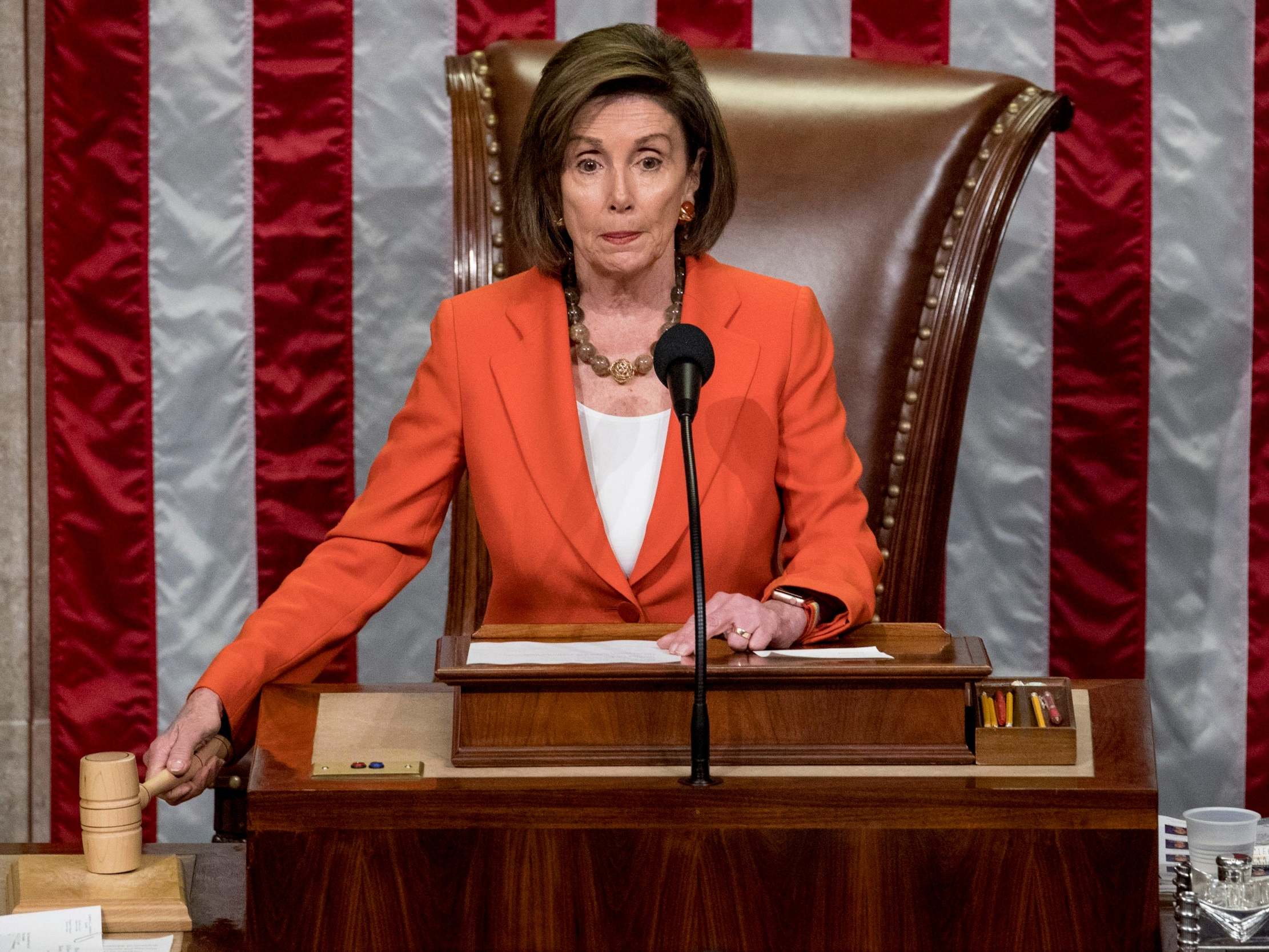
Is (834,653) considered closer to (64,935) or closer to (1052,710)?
(1052,710)

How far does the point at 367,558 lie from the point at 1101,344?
1.55 metres

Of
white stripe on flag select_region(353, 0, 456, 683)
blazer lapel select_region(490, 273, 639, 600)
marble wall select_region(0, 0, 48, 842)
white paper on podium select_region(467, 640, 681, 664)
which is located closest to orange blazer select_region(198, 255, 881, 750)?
blazer lapel select_region(490, 273, 639, 600)

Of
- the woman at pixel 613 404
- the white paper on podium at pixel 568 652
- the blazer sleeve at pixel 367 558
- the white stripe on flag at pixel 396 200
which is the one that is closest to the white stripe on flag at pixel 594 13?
the white stripe on flag at pixel 396 200

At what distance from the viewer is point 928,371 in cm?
241

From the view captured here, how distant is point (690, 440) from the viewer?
135 cm

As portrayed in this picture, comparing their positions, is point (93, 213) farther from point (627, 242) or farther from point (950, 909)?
point (950, 909)

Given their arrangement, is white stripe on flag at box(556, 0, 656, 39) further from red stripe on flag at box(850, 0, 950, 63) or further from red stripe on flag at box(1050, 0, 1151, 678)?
red stripe on flag at box(1050, 0, 1151, 678)

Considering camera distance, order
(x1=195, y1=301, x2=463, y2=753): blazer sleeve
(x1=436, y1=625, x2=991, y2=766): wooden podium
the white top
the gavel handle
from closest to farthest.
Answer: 1. (x1=436, y1=625, x2=991, y2=766): wooden podium
2. the gavel handle
3. (x1=195, y1=301, x2=463, y2=753): blazer sleeve
4. the white top

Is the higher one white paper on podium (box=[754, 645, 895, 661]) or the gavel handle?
white paper on podium (box=[754, 645, 895, 661])

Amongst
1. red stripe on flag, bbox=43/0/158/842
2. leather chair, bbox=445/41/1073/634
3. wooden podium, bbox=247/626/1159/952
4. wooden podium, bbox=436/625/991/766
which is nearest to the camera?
wooden podium, bbox=247/626/1159/952

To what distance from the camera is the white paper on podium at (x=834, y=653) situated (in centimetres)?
142

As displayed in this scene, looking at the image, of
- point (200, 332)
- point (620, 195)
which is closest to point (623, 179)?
point (620, 195)

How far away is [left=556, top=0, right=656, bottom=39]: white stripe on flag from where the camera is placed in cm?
279

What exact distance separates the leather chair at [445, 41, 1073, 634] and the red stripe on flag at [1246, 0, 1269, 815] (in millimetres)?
589
